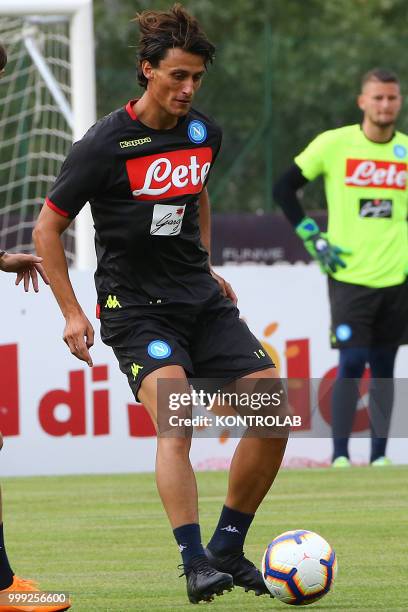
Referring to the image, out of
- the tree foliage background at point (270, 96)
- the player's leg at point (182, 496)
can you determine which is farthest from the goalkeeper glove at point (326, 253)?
the tree foliage background at point (270, 96)

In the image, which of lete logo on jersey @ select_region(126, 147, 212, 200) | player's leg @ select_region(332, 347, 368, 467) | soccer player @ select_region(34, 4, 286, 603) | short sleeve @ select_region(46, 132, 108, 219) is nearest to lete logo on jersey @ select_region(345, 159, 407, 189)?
player's leg @ select_region(332, 347, 368, 467)

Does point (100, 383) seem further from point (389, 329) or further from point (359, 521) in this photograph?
point (359, 521)

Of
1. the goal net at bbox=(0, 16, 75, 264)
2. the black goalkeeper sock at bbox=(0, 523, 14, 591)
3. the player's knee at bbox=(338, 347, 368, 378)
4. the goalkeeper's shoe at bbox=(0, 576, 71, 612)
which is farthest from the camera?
the goal net at bbox=(0, 16, 75, 264)

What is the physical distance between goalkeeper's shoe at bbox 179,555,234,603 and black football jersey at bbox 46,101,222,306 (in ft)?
3.60

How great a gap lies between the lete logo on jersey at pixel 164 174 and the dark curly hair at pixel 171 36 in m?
0.37

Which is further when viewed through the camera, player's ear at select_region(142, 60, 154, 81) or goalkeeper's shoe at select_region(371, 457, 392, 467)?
goalkeeper's shoe at select_region(371, 457, 392, 467)

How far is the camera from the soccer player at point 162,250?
6074 mm

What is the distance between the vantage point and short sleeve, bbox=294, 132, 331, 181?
11148 millimetres

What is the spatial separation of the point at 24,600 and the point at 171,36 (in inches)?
86.9

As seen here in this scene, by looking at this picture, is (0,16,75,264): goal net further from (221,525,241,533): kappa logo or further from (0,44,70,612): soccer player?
(221,525,241,533): kappa logo

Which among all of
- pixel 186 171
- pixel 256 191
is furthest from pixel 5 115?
pixel 186 171

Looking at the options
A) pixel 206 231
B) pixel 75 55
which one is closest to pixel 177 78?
pixel 206 231

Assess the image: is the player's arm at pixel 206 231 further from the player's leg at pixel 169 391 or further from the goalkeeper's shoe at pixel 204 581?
the goalkeeper's shoe at pixel 204 581

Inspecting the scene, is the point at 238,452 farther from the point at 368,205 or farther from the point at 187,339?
the point at 368,205
